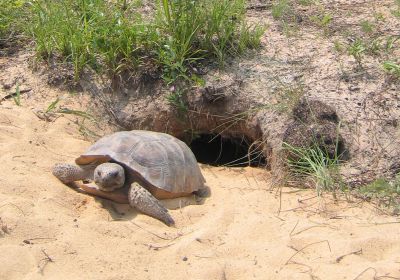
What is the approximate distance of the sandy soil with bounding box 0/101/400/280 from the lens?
357cm

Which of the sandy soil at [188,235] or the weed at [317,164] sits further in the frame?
the weed at [317,164]

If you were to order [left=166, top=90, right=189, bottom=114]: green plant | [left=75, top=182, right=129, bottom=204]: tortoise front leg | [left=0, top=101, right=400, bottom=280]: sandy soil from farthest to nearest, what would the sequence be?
[left=166, top=90, right=189, bottom=114]: green plant → [left=75, top=182, right=129, bottom=204]: tortoise front leg → [left=0, top=101, right=400, bottom=280]: sandy soil

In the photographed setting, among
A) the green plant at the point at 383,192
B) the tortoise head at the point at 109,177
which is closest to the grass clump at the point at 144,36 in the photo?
the tortoise head at the point at 109,177

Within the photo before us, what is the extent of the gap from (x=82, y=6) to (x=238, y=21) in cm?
150

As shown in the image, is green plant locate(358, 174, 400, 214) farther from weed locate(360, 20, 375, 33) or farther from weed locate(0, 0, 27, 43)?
weed locate(0, 0, 27, 43)

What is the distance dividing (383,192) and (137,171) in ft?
5.72

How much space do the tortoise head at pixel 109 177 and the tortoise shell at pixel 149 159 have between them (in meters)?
0.10

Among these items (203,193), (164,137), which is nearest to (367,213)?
(203,193)

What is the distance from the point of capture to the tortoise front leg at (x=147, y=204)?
4.23 metres

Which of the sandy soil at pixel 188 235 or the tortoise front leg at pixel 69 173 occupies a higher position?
the tortoise front leg at pixel 69 173

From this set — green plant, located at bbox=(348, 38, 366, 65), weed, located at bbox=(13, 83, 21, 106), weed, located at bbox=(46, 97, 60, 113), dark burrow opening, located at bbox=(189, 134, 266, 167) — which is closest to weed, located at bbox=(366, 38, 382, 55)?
green plant, located at bbox=(348, 38, 366, 65)

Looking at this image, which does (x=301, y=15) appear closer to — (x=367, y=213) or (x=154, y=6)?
(x=154, y=6)

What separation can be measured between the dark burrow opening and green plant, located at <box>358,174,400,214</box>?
128 cm

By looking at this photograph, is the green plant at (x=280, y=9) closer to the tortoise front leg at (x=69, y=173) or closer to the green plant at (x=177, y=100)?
the green plant at (x=177, y=100)
